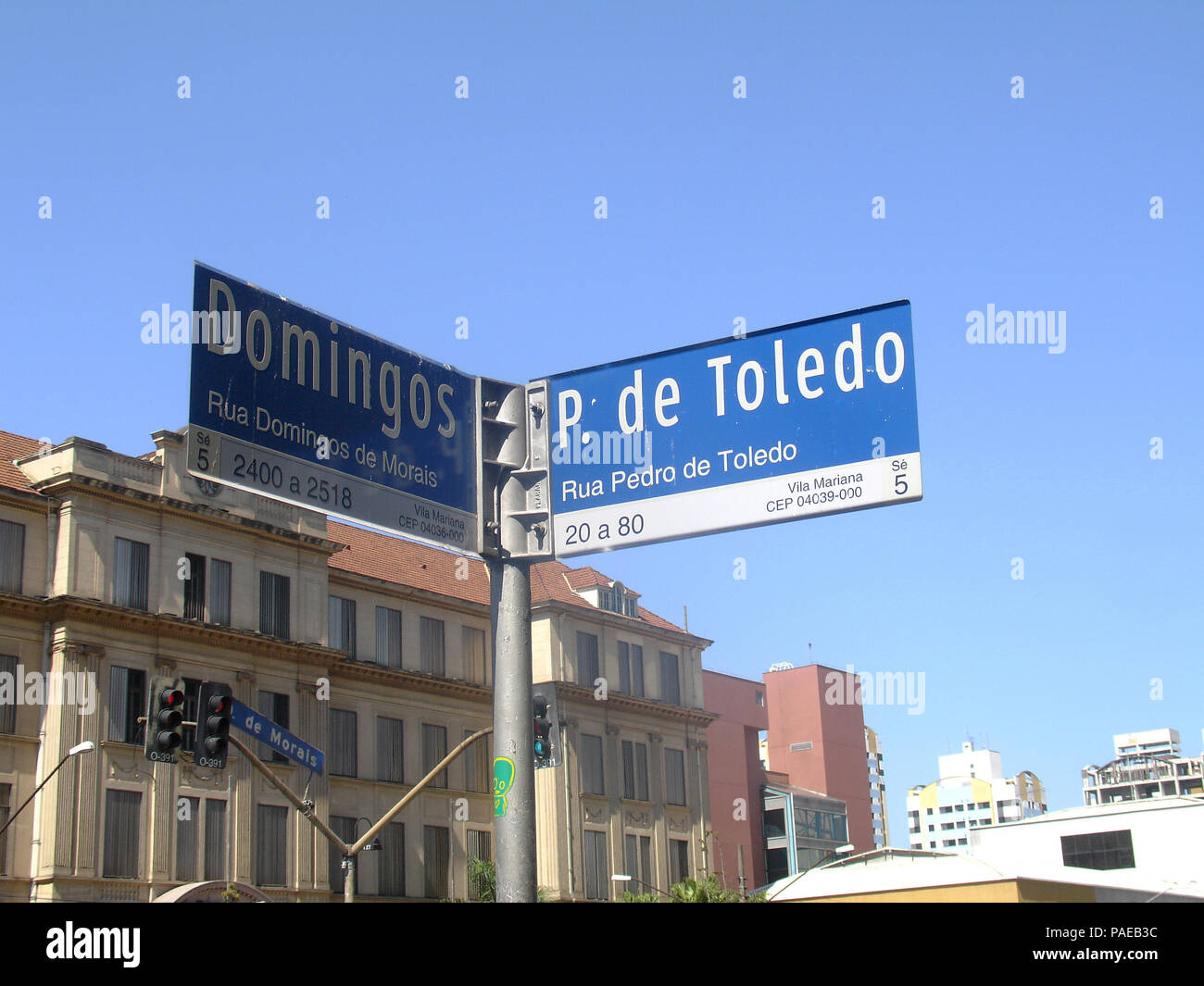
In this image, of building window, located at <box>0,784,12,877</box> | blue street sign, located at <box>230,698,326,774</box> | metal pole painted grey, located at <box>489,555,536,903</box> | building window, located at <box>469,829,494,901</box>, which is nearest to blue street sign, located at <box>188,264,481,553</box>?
metal pole painted grey, located at <box>489,555,536,903</box>

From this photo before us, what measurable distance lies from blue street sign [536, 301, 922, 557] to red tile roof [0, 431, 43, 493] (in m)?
37.5

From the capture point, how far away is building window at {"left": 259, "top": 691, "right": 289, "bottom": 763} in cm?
4581

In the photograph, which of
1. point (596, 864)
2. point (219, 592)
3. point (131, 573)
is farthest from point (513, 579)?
point (596, 864)

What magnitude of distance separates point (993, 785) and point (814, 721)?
362 ft

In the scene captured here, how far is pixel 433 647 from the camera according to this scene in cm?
5447

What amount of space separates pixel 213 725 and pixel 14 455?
88.9 ft

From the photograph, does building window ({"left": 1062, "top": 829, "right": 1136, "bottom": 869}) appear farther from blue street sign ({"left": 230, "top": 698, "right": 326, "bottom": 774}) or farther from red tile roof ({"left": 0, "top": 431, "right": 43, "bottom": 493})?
blue street sign ({"left": 230, "top": 698, "right": 326, "bottom": 774})

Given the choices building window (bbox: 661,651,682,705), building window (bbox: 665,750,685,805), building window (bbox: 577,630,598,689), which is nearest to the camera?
building window (bbox: 577,630,598,689)

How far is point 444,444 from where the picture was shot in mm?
6746

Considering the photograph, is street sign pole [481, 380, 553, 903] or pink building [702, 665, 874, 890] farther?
pink building [702, 665, 874, 890]

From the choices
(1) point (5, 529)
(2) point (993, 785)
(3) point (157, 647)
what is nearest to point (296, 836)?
(3) point (157, 647)

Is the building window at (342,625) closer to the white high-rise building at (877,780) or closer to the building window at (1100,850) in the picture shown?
the building window at (1100,850)

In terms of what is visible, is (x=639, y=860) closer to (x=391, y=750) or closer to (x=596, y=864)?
(x=596, y=864)
